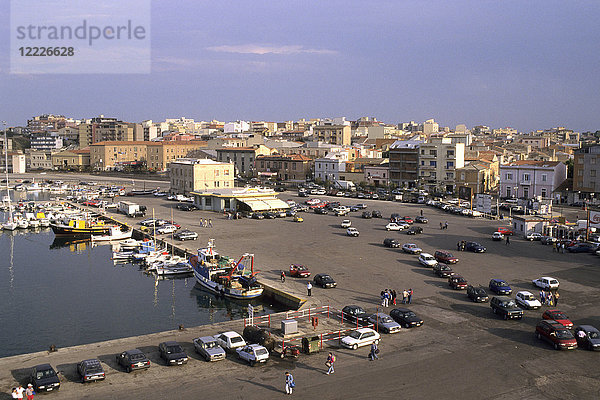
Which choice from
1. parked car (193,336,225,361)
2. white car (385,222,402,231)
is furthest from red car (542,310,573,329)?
white car (385,222,402,231)

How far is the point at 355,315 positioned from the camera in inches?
856

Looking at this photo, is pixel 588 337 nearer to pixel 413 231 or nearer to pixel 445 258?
pixel 445 258

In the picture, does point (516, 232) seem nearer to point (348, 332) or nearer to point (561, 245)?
point (561, 245)

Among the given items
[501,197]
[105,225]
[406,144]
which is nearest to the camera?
[105,225]

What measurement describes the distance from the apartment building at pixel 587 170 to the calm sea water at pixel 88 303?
42.3 m

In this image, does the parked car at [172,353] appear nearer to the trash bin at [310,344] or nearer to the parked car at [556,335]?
the trash bin at [310,344]

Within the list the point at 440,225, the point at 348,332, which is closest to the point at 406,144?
the point at 440,225

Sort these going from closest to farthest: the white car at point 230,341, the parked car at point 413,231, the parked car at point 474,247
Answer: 1. the white car at point 230,341
2. the parked car at point 474,247
3. the parked car at point 413,231

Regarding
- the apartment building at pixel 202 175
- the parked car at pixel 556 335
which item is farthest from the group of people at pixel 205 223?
the parked car at pixel 556 335

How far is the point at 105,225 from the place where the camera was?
48844 mm

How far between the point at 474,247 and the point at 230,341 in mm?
21573

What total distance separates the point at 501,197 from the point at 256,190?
88.1 ft

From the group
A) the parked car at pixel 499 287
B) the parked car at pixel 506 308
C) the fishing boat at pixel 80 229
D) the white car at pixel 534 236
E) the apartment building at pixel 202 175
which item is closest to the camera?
the parked car at pixel 506 308

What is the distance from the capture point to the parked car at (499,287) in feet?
84.0
